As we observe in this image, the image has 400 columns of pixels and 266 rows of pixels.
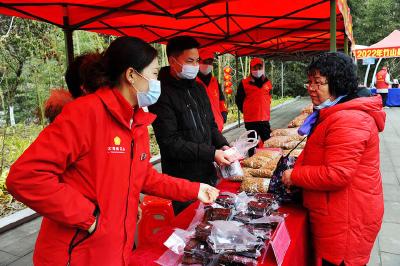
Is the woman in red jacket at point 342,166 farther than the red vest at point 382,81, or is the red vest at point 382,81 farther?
the red vest at point 382,81

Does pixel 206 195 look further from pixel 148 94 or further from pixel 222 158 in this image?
pixel 148 94

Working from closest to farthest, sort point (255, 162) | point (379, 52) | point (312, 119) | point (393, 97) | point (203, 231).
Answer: point (203, 231) < point (312, 119) < point (255, 162) < point (379, 52) < point (393, 97)

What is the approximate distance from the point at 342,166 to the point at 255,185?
0.76 meters

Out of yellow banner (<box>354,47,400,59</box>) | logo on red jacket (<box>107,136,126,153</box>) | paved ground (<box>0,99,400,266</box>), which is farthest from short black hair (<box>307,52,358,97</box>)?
yellow banner (<box>354,47,400,59</box>)

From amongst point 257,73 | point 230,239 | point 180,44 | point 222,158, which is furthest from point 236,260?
point 257,73

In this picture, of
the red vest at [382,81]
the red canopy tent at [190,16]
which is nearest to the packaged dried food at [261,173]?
the red canopy tent at [190,16]

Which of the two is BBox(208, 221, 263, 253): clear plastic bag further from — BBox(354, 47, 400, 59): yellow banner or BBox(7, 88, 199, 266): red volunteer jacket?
BBox(354, 47, 400, 59): yellow banner

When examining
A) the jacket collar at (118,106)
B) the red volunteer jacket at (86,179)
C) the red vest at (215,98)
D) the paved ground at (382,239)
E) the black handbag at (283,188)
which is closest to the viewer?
the red volunteer jacket at (86,179)

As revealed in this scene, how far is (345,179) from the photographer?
1515mm

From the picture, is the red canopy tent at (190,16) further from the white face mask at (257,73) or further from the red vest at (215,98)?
the red vest at (215,98)

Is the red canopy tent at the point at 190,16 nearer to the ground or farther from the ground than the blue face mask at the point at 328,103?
farther from the ground

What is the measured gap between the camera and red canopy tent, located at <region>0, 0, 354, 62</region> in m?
3.11

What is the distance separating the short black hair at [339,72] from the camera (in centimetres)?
160

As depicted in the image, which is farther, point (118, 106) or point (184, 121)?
point (184, 121)
